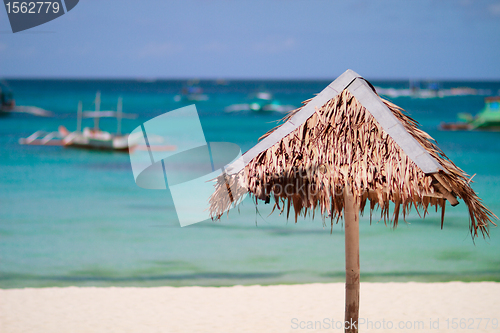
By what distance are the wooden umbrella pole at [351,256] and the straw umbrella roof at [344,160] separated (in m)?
0.07

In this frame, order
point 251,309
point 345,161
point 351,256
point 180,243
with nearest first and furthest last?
1. point 345,161
2. point 351,256
3. point 251,309
4. point 180,243

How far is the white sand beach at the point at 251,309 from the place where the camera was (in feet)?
14.7

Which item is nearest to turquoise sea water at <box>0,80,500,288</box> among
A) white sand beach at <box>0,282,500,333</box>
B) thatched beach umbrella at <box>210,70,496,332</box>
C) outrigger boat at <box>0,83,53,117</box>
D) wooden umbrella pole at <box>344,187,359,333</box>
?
white sand beach at <box>0,282,500,333</box>

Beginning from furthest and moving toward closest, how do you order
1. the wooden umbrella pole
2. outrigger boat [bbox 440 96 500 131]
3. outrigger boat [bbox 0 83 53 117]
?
outrigger boat [bbox 0 83 53 117]
outrigger boat [bbox 440 96 500 131]
the wooden umbrella pole

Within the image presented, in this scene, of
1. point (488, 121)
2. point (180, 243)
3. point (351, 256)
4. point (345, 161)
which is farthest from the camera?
point (488, 121)

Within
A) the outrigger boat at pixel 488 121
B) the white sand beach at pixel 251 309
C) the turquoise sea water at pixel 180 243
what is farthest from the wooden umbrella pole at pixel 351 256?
the outrigger boat at pixel 488 121

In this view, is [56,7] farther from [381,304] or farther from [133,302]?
[381,304]

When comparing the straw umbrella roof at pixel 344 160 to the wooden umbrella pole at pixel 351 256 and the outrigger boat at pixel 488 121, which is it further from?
the outrigger boat at pixel 488 121

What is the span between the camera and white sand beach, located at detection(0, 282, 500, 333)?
4.48 metres

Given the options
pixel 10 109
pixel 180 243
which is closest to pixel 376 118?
pixel 180 243

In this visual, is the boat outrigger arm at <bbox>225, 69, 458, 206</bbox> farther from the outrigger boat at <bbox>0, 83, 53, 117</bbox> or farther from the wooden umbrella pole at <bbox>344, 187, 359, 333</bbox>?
the outrigger boat at <bbox>0, 83, 53, 117</bbox>

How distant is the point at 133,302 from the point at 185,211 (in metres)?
7.25

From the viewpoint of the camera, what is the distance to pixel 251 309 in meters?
5.00

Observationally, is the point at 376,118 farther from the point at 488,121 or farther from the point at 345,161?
the point at 488,121
